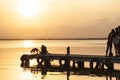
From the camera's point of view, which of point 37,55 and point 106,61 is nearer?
point 106,61

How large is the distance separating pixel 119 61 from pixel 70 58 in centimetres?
458

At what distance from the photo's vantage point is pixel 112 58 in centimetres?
3008

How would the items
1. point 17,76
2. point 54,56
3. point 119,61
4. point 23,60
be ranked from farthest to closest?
point 17,76 < point 23,60 < point 54,56 < point 119,61

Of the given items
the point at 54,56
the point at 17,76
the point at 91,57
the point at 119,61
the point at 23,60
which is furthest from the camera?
the point at 17,76

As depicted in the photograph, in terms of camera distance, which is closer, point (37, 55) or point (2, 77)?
point (37, 55)

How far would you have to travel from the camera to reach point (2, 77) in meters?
41.9

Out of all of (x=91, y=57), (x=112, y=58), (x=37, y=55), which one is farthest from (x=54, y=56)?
(x=112, y=58)

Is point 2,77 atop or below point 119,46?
below

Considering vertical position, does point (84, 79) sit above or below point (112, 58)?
below

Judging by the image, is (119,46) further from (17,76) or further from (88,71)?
(17,76)

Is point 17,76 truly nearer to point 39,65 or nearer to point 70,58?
point 39,65

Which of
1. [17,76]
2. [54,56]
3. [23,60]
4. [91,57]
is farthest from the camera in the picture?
[17,76]

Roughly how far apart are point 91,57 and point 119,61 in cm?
287

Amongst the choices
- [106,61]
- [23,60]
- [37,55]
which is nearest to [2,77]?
[23,60]
